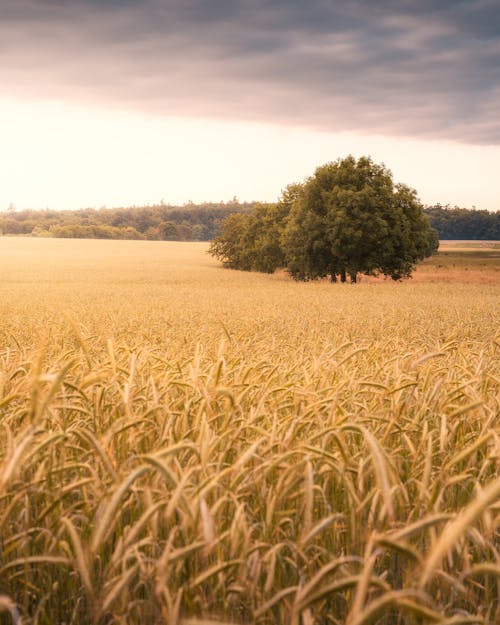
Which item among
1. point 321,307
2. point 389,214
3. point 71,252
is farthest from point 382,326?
point 71,252

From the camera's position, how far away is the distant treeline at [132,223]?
476 ft

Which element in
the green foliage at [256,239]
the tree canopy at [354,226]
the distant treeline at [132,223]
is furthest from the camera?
the distant treeline at [132,223]

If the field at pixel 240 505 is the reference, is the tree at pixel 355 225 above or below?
above

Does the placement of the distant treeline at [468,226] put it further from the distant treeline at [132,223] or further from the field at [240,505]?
the field at [240,505]

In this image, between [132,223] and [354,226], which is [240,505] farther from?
[132,223]

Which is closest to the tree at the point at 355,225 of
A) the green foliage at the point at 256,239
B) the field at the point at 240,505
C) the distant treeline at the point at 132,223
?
the green foliage at the point at 256,239

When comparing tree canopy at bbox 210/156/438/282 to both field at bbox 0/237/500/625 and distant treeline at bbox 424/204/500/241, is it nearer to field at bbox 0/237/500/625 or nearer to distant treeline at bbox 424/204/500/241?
field at bbox 0/237/500/625

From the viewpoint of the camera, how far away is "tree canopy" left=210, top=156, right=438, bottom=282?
4288 cm

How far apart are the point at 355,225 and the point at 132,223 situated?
14228 centimetres

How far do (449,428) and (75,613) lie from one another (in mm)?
2859

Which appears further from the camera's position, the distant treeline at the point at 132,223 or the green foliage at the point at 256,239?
the distant treeline at the point at 132,223

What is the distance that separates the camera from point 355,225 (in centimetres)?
4272

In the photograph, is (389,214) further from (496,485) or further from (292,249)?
(496,485)

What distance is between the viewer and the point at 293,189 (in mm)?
57781
